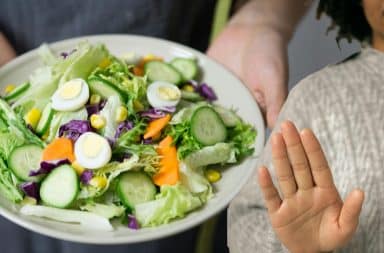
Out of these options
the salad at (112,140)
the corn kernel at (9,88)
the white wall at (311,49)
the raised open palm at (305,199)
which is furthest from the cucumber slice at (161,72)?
the white wall at (311,49)

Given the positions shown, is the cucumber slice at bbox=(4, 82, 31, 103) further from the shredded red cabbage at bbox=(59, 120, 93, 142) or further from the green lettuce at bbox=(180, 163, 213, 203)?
the green lettuce at bbox=(180, 163, 213, 203)

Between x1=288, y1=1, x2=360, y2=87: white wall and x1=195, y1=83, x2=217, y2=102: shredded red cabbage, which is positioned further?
x1=288, y1=1, x2=360, y2=87: white wall

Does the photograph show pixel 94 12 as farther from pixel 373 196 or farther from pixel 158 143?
pixel 373 196

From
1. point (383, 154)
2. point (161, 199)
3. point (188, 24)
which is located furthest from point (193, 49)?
point (383, 154)

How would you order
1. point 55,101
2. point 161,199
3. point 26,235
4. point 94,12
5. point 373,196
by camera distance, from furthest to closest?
1. point 26,235
2. point 94,12
3. point 55,101
4. point 161,199
5. point 373,196

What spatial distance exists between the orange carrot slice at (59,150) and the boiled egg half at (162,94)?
14 cm

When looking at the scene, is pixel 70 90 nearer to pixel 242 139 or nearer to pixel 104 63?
pixel 104 63

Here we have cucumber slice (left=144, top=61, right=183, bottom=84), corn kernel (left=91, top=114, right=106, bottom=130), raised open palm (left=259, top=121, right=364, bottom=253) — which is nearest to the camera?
raised open palm (left=259, top=121, right=364, bottom=253)

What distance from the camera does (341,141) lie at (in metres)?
0.86

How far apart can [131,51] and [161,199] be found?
33 centimetres

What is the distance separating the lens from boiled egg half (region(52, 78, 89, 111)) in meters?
1.05

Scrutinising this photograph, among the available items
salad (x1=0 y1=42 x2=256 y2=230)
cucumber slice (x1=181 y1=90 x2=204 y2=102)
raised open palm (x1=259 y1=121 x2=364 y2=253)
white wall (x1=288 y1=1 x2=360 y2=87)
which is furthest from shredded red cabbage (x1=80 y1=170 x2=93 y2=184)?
white wall (x1=288 y1=1 x2=360 y2=87)

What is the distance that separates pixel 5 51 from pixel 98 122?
0.24m

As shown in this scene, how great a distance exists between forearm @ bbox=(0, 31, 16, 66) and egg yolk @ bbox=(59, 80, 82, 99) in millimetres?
167
